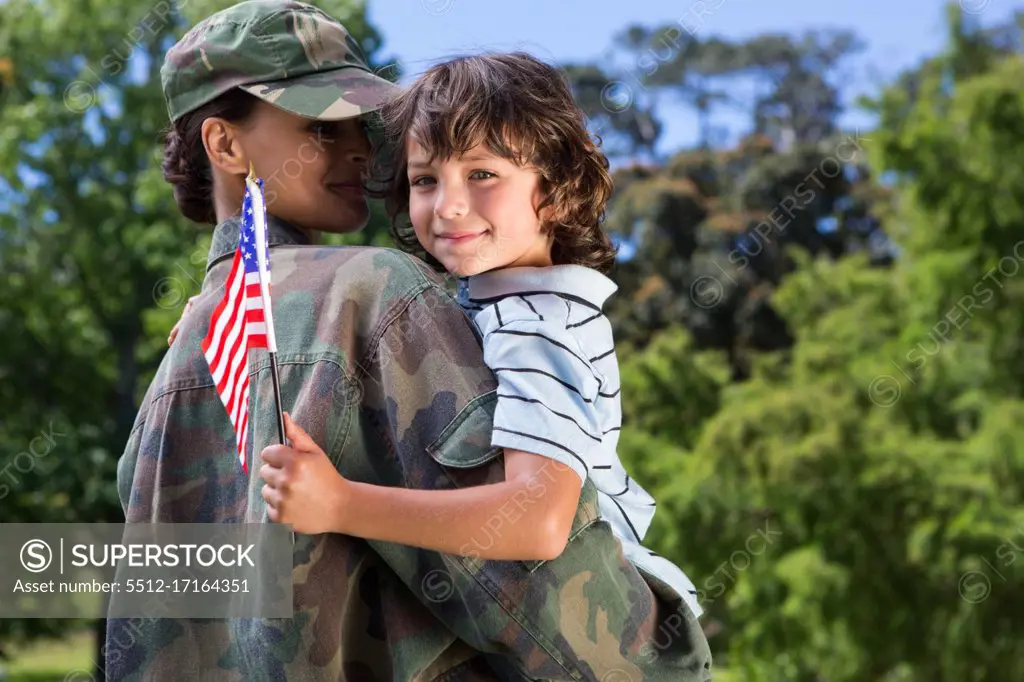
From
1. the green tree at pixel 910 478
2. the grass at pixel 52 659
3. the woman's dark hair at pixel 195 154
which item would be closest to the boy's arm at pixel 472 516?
the woman's dark hair at pixel 195 154

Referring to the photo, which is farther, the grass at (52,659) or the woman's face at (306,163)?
the grass at (52,659)

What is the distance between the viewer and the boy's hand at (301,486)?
1571mm

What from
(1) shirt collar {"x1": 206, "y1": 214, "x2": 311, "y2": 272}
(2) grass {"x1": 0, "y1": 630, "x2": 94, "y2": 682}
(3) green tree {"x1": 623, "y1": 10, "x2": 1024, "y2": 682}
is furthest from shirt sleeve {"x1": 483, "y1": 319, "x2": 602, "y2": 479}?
(2) grass {"x1": 0, "y1": 630, "x2": 94, "y2": 682}

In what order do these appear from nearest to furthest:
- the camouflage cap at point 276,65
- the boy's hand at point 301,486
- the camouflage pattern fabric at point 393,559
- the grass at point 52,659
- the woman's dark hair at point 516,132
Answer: the boy's hand at point 301,486
the camouflage pattern fabric at point 393,559
the woman's dark hair at point 516,132
the camouflage cap at point 276,65
the grass at point 52,659

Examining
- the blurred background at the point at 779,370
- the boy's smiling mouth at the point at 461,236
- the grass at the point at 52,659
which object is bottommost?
the grass at the point at 52,659

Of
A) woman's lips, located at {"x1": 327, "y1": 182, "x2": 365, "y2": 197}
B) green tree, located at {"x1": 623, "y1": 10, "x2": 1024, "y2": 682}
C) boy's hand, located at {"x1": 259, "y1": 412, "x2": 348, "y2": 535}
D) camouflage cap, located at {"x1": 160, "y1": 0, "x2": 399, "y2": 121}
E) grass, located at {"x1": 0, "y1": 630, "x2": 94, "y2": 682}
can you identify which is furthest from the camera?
grass, located at {"x1": 0, "y1": 630, "x2": 94, "y2": 682}

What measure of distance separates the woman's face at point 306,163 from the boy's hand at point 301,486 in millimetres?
632

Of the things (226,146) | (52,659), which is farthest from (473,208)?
(52,659)

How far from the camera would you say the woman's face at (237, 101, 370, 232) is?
2105mm

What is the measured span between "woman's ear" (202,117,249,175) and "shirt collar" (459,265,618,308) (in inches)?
18.1

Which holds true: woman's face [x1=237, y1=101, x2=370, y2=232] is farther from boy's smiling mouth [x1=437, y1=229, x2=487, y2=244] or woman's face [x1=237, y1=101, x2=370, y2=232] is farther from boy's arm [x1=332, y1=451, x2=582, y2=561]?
boy's arm [x1=332, y1=451, x2=582, y2=561]

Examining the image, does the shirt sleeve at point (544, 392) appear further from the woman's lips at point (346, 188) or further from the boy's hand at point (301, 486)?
the woman's lips at point (346, 188)

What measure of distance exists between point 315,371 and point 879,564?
11139 mm

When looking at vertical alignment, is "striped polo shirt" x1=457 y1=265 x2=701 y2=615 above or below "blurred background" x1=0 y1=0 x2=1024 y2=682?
above
